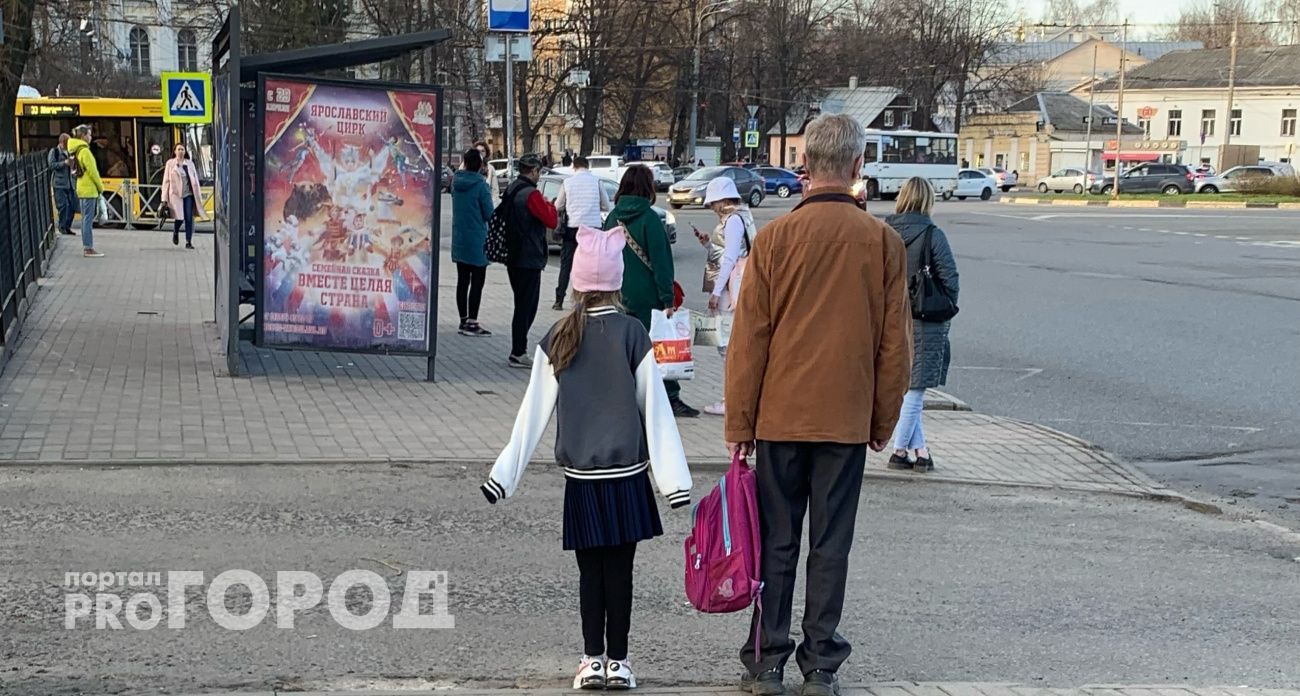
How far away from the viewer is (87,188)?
862 inches

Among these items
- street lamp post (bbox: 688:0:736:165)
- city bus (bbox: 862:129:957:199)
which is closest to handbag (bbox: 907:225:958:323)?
city bus (bbox: 862:129:957:199)

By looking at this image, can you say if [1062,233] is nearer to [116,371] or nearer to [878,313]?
[116,371]

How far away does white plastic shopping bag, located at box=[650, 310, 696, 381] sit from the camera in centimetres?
963

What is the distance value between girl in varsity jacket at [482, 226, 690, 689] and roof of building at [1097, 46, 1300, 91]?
101230mm

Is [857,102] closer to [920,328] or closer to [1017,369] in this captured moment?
[1017,369]

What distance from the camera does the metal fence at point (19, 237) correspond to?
1182 centimetres

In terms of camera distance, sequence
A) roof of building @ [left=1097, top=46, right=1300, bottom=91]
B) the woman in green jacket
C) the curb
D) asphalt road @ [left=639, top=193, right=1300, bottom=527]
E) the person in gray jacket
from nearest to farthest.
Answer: the woman in green jacket
asphalt road @ [left=639, top=193, right=1300, bottom=527]
the person in gray jacket
the curb
roof of building @ [left=1097, top=46, right=1300, bottom=91]

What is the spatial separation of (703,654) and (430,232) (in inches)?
258

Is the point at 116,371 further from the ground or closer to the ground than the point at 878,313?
closer to the ground

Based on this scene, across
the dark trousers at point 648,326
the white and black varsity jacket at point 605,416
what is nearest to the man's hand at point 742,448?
the white and black varsity jacket at point 605,416

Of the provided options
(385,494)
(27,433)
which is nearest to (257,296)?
(27,433)

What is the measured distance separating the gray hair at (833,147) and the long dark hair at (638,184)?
15.9ft

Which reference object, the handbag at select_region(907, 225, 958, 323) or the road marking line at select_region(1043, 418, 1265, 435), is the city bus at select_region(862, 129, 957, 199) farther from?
the handbag at select_region(907, 225, 958, 323)

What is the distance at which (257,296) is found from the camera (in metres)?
10.8
